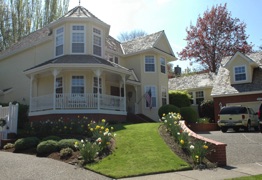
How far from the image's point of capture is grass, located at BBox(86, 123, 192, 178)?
8.41m

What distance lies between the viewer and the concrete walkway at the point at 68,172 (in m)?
7.84

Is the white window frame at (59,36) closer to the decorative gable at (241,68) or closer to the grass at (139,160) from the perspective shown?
the grass at (139,160)

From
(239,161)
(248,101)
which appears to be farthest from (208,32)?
(239,161)

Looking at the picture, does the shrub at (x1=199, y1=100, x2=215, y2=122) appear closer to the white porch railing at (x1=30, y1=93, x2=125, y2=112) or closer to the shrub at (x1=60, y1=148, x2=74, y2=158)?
the white porch railing at (x1=30, y1=93, x2=125, y2=112)

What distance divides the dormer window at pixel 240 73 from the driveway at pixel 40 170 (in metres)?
21.2

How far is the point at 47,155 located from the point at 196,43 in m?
38.1

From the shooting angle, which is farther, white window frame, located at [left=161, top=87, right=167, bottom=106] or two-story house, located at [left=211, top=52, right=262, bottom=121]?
white window frame, located at [left=161, top=87, right=167, bottom=106]

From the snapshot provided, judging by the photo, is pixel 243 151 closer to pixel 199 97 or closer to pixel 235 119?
pixel 235 119

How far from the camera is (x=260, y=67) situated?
26.6 m

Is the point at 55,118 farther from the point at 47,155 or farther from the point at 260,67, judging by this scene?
the point at 260,67

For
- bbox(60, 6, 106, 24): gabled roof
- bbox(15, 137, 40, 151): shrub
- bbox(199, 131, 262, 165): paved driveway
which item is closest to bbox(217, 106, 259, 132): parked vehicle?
bbox(199, 131, 262, 165): paved driveway

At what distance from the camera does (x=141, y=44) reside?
93.6 ft

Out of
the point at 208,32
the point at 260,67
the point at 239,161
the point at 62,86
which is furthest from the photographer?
the point at 208,32

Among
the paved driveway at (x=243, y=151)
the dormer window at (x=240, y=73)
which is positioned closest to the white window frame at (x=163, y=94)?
the dormer window at (x=240, y=73)
